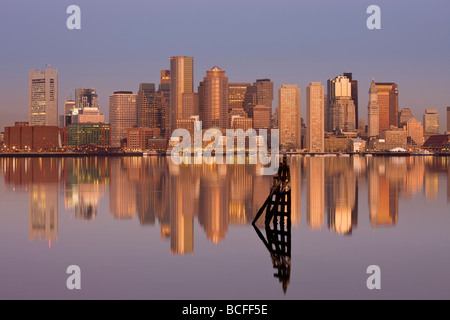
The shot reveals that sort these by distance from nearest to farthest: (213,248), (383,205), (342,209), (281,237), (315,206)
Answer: (213,248)
(281,237)
(342,209)
(315,206)
(383,205)

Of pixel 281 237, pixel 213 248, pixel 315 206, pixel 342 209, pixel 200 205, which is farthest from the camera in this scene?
pixel 200 205

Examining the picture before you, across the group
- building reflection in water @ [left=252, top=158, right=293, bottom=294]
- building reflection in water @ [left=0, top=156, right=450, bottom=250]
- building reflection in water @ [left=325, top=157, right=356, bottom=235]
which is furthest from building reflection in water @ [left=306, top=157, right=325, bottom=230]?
building reflection in water @ [left=252, top=158, right=293, bottom=294]

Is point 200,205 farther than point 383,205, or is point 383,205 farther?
point 383,205

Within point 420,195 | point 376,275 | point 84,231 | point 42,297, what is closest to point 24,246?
point 84,231

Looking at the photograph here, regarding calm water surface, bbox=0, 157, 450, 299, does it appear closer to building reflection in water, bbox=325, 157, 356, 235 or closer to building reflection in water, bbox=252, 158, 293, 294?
building reflection in water, bbox=325, 157, 356, 235

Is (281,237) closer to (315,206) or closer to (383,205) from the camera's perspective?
(315,206)

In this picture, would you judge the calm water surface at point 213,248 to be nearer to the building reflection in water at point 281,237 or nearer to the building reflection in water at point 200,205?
the building reflection in water at point 200,205

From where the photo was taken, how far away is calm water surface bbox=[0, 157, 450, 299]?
19875 mm

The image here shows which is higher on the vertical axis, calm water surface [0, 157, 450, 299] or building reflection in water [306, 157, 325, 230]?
building reflection in water [306, 157, 325, 230]

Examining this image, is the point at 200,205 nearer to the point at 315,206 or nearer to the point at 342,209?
the point at 315,206

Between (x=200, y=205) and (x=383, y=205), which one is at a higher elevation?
(x=200, y=205)

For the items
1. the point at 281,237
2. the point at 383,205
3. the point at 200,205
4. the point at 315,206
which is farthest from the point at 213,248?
the point at 383,205

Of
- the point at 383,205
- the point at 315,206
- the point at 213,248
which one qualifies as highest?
the point at 315,206

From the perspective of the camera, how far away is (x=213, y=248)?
2688 centimetres
